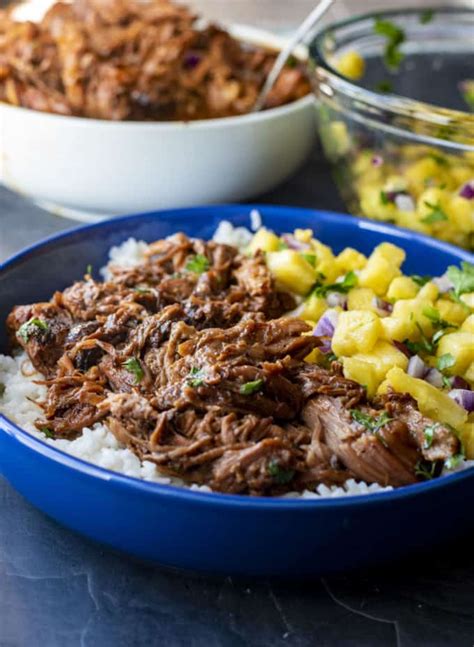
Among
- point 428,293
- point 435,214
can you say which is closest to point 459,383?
point 428,293

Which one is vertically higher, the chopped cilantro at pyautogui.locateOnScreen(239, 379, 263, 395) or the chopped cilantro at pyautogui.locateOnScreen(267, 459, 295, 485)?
the chopped cilantro at pyautogui.locateOnScreen(239, 379, 263, 395)

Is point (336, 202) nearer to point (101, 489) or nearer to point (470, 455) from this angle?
point (470, 455)

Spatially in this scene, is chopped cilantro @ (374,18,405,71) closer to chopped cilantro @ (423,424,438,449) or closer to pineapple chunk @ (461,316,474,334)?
pineapple chunk @ (461,316,474,334)

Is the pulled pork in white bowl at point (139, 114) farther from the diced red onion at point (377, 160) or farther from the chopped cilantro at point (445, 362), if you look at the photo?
the chopped cilantro at point (445, 362)

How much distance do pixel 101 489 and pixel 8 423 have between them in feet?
1.05

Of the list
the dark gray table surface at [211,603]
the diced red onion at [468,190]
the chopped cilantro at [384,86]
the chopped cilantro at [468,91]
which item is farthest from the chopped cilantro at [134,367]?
the chopped cilantro at [468,91]

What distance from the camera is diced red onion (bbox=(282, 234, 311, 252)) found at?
133 inches

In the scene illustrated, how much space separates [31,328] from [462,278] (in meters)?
1.35

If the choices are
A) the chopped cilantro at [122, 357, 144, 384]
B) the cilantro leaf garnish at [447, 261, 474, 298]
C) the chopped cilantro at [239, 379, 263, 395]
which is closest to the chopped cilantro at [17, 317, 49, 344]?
the chopped cilantro at [122, 357, 144, 384]

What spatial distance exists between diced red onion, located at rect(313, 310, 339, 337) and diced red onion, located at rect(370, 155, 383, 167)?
1195mm

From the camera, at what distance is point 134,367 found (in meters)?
2.63

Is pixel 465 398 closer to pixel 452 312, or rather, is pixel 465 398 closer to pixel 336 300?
pixel 452 312

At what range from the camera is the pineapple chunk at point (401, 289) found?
3.12 metres

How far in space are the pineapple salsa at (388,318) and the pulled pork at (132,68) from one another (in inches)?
42.7
